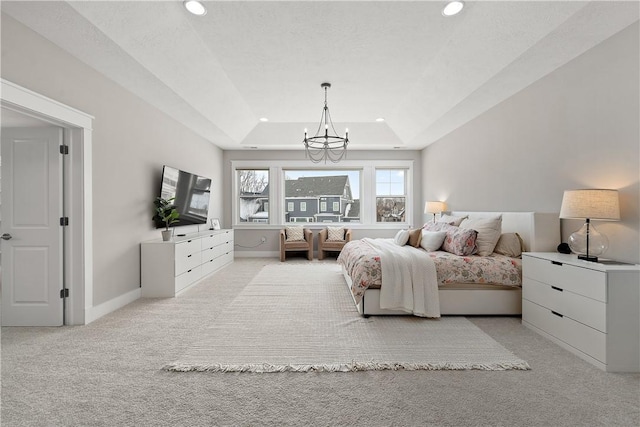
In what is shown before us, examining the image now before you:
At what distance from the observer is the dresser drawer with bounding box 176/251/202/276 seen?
3.98 metres

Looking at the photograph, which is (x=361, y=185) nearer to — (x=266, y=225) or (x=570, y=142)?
(x=266, y=225)

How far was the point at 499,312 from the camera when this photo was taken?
10.3 feet

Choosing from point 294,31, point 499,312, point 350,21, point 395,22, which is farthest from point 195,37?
point 499,312

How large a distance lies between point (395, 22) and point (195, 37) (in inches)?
78.2

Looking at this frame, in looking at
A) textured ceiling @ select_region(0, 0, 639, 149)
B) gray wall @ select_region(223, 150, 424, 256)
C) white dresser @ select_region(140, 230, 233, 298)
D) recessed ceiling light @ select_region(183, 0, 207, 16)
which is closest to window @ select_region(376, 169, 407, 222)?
gray wall @ select_region(223, 150, 424, 256)

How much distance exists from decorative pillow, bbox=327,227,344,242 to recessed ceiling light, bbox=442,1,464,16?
471 centimetres

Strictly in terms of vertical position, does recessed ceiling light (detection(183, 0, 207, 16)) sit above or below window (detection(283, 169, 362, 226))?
above

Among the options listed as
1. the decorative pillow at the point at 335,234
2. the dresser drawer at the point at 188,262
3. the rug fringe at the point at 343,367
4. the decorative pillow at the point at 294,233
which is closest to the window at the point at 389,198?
the decorative pillow at the point at 335,234

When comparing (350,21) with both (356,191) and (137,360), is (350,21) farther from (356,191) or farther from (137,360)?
(356,191)

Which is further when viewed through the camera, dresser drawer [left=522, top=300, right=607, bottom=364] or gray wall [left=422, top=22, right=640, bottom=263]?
gray wall [left=422, top=22, right=640, bottom=263]

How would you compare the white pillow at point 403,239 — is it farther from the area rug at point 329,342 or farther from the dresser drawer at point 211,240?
the dresser drawer at point 211,240

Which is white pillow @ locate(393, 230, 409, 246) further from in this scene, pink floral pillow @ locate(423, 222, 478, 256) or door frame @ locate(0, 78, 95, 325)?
door frame @ locate(0, 78, 95, 325)

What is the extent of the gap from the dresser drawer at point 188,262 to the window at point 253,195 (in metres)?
2.65

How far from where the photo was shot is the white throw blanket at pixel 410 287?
119 inches
